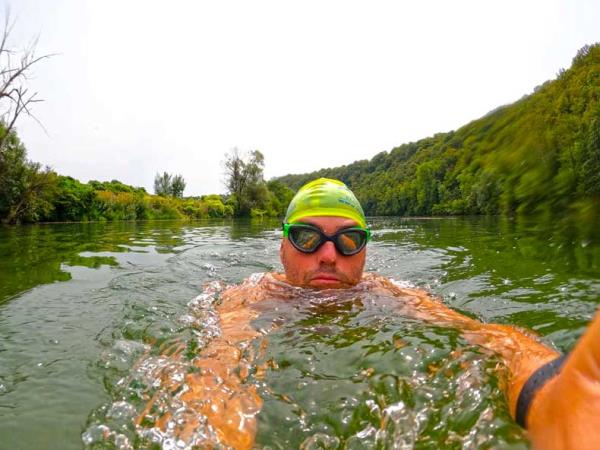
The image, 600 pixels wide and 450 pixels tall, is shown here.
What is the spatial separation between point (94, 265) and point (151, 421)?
551cm

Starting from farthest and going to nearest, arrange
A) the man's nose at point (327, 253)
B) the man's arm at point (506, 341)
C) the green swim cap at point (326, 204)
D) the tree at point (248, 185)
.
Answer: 1. the tree at point (248, 185)
2. the green swim cap at point (326, 204)
3. the man's nose at point (327, 253)
4. the man's arm at point (506, 341)

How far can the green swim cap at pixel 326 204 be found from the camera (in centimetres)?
380

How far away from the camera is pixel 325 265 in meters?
3.47

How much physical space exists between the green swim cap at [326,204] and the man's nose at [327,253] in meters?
0.40

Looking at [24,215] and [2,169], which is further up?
[2,169]

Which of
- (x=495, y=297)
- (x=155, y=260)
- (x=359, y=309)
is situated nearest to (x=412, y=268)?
(x=495, y=297)

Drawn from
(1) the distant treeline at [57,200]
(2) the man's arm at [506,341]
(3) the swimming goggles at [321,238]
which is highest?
(1) the distant treeline at [57,200]

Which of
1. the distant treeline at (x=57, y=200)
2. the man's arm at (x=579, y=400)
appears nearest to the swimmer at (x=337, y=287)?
the man's arm at (x=579, y=400)

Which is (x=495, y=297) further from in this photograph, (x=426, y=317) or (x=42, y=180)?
(x=42, y=180)

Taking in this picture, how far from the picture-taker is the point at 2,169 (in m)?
25.3

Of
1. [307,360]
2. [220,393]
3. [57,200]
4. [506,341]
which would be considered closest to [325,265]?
[307,360]

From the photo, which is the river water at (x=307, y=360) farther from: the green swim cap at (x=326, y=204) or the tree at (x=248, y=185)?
the tree at (x=248, y=185)

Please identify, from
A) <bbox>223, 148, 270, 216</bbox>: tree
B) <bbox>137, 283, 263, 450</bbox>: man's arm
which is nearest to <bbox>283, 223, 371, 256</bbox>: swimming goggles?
<bbox>137, 283, 263, 450</bbox>: man's arm

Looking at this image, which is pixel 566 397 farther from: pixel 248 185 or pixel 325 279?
pixel 248 185
